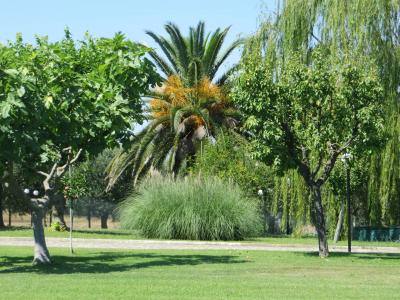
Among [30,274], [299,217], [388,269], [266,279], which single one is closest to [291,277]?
[266,279]

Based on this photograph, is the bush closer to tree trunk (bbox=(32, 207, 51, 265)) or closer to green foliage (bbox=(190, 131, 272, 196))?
green foliage (bbox=(190, 131, 272, 196))

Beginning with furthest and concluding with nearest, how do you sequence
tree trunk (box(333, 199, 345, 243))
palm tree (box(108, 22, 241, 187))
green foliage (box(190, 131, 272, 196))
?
1. palm tree (box(108, 22, 241, 187))
2. green foliage (box(190, 131, 272, 196))
3. tree trunk (box(333, 199, 345, 243))

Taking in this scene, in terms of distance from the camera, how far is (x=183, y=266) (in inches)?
727

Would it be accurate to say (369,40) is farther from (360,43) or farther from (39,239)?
(39,239)

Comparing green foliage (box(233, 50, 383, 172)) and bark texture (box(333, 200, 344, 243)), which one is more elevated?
green foliage (box(233, 50, 383, 172))

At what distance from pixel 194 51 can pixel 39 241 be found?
76.6ft

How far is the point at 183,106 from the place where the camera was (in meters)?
39.9

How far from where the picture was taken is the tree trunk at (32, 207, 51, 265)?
18984 millimetres

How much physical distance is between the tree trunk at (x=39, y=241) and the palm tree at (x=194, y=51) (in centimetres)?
2169

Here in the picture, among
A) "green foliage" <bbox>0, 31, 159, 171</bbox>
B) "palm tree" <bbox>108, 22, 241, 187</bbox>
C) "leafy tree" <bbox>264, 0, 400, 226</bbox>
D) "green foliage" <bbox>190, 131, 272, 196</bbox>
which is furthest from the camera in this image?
"palm tree" <bbox>108, 22, 241, 187</bbox>

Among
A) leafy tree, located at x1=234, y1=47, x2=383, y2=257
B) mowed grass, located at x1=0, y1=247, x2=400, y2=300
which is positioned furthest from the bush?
leafy tree, located at x1=234, y1=47, x2=383, y2=257

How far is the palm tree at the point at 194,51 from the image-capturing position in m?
40.6

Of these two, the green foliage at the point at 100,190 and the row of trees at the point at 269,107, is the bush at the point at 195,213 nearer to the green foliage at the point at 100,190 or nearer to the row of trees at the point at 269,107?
the row of trees at the point at 269,107

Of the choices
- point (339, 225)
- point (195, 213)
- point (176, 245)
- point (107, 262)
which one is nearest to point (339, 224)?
point (339, 225)
